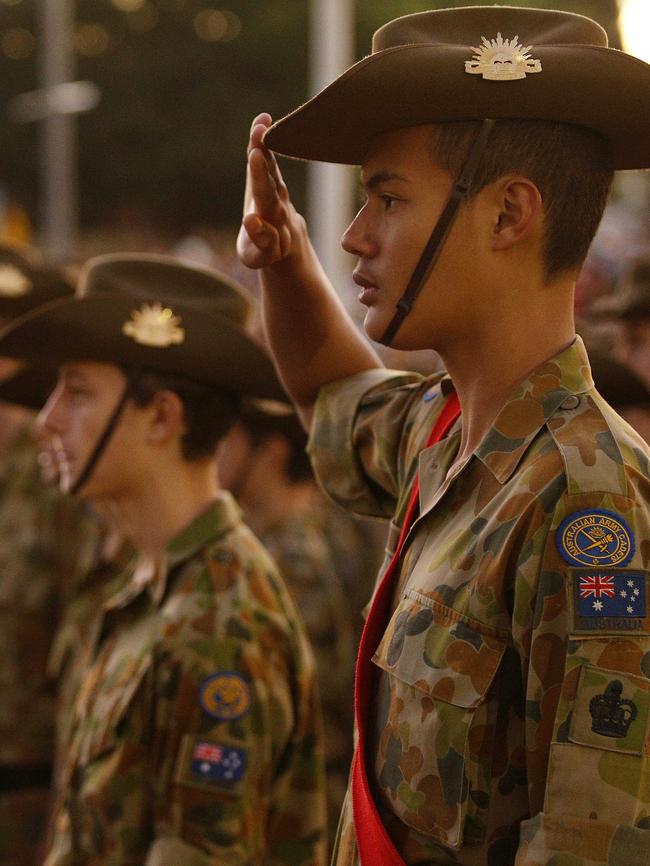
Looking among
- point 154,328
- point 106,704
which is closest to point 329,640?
point 154,328

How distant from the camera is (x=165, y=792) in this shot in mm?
3340

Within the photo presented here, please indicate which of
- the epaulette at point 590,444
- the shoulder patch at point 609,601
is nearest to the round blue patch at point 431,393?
the epaulette at point 590,444

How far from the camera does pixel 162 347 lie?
397 centimetres

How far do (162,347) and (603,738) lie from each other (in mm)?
2239

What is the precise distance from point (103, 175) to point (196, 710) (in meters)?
34.6

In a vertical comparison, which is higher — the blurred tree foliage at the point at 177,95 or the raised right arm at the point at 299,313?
the blurred tree foliage at the point at 177,95

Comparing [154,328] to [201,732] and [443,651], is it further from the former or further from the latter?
[443,651]

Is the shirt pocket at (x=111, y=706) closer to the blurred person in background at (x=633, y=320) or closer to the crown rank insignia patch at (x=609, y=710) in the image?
the crown rank insignia patch at (x=609, y=710)

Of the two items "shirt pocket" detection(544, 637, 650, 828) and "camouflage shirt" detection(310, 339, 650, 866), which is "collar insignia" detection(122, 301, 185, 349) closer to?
"camouflage shirt" detection(310, 339, 650, 866)

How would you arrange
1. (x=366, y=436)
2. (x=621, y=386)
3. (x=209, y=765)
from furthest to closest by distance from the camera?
1. (x=621, y=386)
2. (x=209, y=765)
3. (x=366, y=436)

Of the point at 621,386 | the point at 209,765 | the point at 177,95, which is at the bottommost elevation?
the point at 209,765

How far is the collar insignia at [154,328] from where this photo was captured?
3.97 m

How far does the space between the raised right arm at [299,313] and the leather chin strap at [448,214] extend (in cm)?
50

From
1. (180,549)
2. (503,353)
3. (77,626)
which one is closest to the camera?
(503,353)
